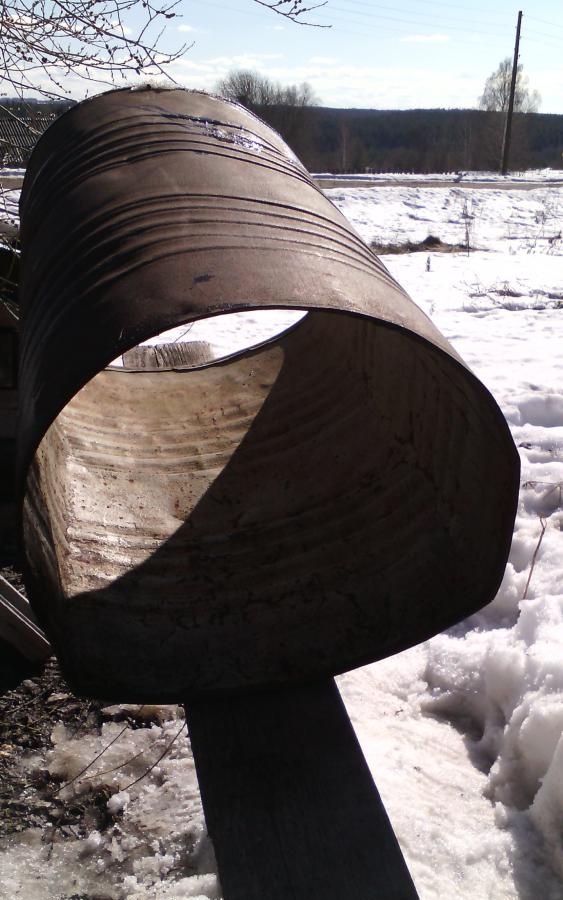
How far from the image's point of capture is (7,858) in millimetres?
2238

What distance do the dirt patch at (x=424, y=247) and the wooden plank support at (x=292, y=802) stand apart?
9744 mm

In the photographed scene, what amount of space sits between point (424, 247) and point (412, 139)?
62.7m

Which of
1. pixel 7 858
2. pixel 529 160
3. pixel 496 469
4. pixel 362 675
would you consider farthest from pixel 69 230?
pixel 529 160

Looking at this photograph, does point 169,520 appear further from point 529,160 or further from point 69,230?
point 529,160

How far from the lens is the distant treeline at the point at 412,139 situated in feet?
133

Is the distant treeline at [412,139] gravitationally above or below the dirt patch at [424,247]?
above

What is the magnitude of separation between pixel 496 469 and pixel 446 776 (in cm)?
110

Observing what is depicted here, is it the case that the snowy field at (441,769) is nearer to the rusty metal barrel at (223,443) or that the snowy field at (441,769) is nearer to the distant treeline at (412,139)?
the rusty metal barrel at (223,443)

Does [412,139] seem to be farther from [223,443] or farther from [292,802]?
[292,802]

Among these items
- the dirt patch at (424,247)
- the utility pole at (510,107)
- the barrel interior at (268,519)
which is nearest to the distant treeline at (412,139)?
the barrel interior at (268,519)

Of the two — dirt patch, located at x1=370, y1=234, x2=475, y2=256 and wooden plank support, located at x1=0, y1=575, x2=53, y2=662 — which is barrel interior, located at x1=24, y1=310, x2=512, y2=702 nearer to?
wooden plank support, located at x1=0, y1=575, x2=53, y2=662

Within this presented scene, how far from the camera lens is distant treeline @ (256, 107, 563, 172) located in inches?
1595

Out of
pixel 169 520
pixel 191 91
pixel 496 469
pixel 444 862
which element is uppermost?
pixel 191 91

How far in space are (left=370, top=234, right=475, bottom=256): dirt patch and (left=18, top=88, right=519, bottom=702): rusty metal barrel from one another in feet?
29.0
